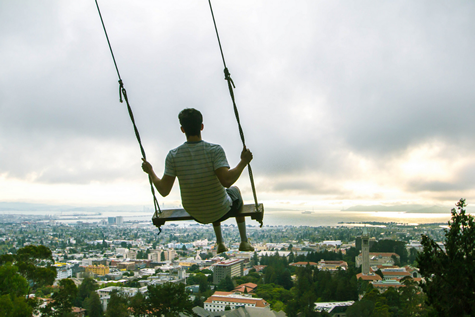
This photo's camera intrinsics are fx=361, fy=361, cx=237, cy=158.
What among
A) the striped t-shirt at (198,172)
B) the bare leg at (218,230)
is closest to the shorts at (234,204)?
the bare leg at (218,230)

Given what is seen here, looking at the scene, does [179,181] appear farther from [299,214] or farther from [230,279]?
[299,214]

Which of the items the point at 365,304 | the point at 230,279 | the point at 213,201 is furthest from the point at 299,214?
the point at 213,201

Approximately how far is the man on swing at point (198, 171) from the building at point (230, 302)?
80.1ft

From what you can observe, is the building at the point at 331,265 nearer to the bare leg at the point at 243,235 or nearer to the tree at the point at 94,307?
the tree at the point at 94,307

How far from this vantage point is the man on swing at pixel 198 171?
156 cm

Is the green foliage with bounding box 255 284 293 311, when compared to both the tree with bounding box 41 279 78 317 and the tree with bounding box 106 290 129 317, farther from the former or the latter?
the tree with bounding box 41 279 78 317

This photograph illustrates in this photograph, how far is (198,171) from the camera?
1.59 meters

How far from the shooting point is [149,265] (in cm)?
4603

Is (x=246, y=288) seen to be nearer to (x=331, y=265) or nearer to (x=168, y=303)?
(x=331, y=265)

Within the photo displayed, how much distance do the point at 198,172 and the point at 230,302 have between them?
25.6 m

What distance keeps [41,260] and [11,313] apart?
4906mm

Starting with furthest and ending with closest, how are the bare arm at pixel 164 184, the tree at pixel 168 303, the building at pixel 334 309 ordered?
the building at pixel 334 309, the tree at pixel 168 303, the bare arm at pixel 164 184

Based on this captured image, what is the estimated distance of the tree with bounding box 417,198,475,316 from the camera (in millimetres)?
6344

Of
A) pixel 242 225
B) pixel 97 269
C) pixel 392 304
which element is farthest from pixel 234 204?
pixel 97 269
